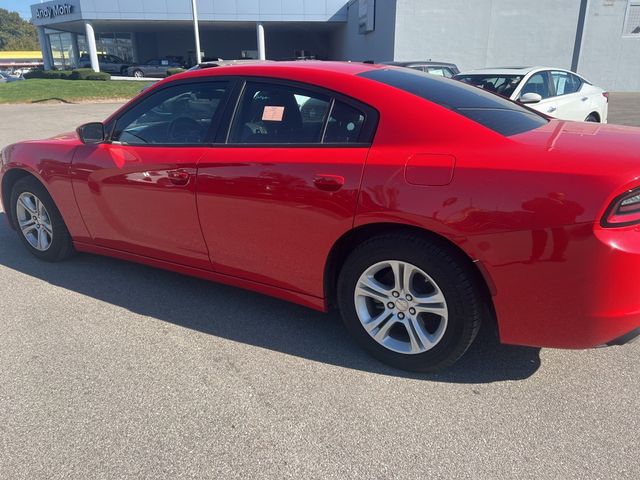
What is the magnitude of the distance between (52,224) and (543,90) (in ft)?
25.0

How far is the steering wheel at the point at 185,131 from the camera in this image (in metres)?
3.39

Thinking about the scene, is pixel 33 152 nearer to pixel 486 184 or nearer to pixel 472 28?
pixel 486 184

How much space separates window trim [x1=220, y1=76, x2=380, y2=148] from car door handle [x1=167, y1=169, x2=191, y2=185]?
0.91 feet

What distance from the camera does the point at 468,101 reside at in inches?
120

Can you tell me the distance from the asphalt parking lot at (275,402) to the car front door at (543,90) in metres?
5.76

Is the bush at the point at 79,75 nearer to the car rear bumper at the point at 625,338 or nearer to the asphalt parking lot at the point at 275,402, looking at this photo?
the asphalt parking lot at the point at 275,402

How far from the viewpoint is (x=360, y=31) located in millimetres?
31203

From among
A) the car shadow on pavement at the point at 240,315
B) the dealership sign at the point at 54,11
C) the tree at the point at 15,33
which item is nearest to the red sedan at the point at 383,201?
the car shadow on pavement at the point at 240,315

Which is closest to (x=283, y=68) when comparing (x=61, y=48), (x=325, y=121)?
(x=325, y=121)

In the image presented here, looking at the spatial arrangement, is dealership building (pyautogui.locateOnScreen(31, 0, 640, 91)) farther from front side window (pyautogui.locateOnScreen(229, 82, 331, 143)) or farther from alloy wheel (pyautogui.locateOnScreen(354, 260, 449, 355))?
alloy wheel (pyautogui.locateOnScreen(354, 260, 449, 355))

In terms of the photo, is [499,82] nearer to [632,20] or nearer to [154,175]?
[154,175]

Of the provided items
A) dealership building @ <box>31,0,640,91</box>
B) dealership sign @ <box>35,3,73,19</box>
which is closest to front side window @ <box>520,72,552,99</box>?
dealership building @ <box>31,0,640,91</box>

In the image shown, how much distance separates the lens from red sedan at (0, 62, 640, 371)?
2.29 meters

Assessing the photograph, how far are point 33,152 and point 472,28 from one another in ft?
82.1
